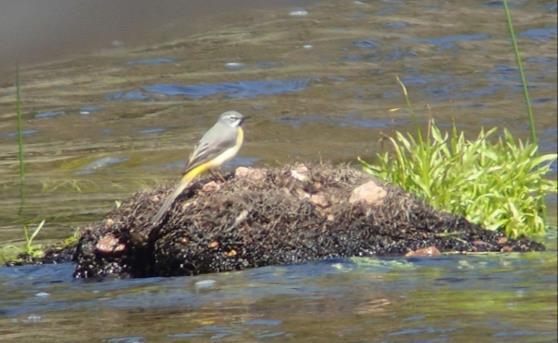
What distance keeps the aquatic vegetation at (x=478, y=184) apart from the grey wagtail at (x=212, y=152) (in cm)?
97

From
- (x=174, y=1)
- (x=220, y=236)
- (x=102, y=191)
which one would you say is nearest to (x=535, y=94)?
(x=102, y=191)

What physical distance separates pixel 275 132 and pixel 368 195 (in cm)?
600

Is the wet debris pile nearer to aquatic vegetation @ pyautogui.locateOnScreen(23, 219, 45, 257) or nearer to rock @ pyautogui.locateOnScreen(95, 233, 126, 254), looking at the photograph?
rock @ pyautogui.locateOnScreen(95, 233, 126, 254)

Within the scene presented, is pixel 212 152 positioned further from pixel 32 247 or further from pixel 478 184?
pixel 478 184

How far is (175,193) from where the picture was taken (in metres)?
6.65

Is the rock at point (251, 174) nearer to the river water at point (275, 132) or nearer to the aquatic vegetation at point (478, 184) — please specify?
the river water at point (275, 132)

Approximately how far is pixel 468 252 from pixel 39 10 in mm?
6308

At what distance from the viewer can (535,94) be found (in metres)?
13.9

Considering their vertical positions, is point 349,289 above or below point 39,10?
below

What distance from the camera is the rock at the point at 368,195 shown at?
6754mm

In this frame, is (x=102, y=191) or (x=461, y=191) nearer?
(x=461, y=191)

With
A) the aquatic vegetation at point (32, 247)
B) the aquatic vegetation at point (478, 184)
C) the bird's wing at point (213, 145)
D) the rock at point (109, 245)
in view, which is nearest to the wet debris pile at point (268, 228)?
the rock at point (109, 245)

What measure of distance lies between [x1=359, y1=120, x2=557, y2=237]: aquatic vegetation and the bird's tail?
51.0 inches

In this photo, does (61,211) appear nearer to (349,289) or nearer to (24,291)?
(24,291)
